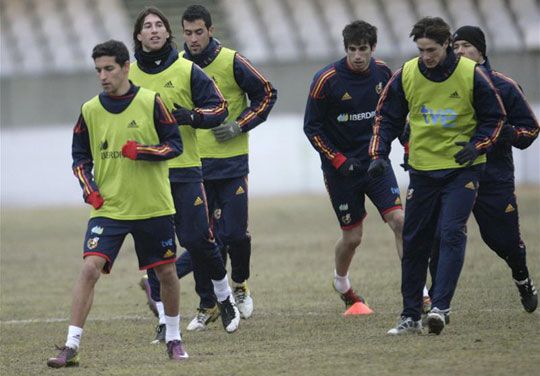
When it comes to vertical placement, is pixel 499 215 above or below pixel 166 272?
below

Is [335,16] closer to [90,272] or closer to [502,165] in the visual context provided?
[502,165]

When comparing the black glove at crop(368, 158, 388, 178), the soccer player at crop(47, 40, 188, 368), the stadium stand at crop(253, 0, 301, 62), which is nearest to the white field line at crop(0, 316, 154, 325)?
the soccer player at crop(47, 40, 188, 368)

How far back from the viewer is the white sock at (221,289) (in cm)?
995

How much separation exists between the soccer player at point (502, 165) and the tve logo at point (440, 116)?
2.61 ft

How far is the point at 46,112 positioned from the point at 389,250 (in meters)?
12.5

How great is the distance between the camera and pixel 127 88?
825 centimetres

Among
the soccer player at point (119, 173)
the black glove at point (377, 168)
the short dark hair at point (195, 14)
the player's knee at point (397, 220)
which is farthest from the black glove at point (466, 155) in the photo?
the short dark hair at point (195, 14)

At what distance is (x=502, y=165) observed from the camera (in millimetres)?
9875

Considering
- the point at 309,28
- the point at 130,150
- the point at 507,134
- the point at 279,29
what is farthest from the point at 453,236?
the point at 309,28

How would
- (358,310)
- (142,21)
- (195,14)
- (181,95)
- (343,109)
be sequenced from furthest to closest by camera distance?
1. (358,310)
2. (343,109)
3. (195,14)
4. (181,95)
5. (142,21)

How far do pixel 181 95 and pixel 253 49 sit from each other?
21.2 metres

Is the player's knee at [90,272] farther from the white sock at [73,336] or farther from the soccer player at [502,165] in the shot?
the soccer player at [502,165]

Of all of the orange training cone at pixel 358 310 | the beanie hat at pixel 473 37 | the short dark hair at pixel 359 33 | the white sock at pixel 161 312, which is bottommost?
the orange training cone at pixel 358 310

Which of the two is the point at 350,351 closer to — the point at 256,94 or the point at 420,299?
the point at 420,299
